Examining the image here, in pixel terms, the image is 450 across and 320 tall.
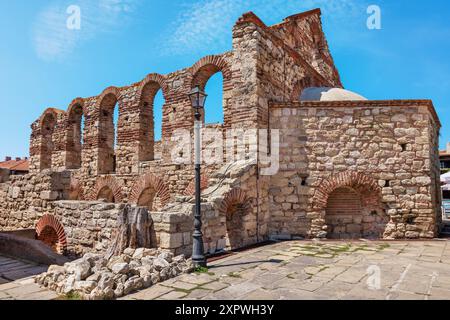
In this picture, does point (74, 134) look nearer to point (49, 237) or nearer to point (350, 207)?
point (49, 237)

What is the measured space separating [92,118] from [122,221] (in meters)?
9.16

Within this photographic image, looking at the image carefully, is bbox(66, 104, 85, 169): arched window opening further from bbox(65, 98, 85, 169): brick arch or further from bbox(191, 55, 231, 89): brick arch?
bbox(191, 55, 231, 89): brick arch

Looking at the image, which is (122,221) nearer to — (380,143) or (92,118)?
(380,143)

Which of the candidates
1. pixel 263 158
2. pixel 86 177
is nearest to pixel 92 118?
pixel 86 177

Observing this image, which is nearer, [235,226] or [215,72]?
[235,226]

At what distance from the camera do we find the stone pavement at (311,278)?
13.8 feet

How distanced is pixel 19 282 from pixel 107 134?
9.65 meters

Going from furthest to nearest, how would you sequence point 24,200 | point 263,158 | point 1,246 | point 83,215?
1. point 24,200
2. point 263,158
3. point 83,215
4. point 1,246

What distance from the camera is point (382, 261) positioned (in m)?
6.08

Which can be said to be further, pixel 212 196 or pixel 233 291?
pixel 212 196

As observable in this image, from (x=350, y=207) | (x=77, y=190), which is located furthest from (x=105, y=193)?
(x=350, y=207)

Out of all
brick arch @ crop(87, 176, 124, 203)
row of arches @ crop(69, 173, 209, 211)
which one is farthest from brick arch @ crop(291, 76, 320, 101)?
brick arch @ crop(87, 176, 124, 203)

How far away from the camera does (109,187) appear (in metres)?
12.8

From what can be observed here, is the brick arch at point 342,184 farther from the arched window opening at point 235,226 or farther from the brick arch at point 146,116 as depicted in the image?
the brick arch at point 146,116
